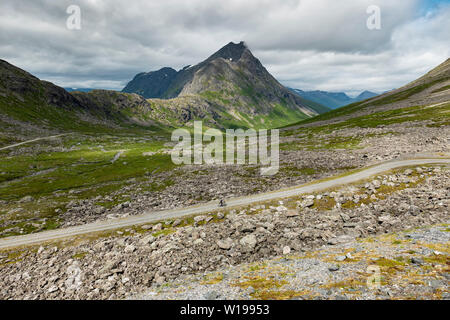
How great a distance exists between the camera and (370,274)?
20188 mm

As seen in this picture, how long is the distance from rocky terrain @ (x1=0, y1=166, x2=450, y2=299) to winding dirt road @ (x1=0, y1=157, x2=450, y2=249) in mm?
3382

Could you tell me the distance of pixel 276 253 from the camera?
31.2 meters

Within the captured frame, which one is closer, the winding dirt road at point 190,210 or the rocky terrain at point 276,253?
the rocky terrain at point 276,253

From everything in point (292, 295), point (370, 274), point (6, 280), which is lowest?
point (6, 280)

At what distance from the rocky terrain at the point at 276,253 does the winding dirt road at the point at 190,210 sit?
3382 millimetres

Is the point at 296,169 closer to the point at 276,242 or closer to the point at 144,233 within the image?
the point at 276,242

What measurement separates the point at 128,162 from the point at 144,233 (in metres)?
95.5

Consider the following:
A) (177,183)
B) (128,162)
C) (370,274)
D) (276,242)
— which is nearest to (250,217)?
(276,242)

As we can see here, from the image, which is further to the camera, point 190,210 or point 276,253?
point 190,210

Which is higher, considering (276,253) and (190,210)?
(276,253)

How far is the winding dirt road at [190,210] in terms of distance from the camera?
43.6 meters

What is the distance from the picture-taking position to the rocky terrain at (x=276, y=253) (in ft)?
67.8

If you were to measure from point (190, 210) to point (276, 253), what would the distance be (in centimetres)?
2451
